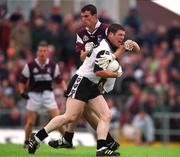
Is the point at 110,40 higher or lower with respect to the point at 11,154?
higher

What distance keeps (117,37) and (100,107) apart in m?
1.22

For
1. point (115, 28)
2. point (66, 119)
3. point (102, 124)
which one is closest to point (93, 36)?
point (115, 28)

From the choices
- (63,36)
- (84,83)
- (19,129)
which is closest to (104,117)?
(84,83)

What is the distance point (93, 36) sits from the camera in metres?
15.7

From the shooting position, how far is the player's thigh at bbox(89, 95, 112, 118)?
14.6 m

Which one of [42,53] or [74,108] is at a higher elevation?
[42,53]

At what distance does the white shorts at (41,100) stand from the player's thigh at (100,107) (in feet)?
13.3

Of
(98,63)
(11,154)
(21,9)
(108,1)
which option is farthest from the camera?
(108,1)

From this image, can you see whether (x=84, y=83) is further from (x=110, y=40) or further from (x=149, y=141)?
(x=149, y=141)

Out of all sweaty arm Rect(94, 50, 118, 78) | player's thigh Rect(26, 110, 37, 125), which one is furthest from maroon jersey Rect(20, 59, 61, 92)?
sweaty arm Rect(94, 50, 118, 78)

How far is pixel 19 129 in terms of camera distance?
24891mm

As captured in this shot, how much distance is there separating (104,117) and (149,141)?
10.9 metres

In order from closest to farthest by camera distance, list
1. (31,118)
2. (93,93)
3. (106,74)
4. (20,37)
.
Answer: (106,74) → (93,93) → (31,118) → (20,37)

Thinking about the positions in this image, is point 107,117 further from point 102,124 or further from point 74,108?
point 74,108
